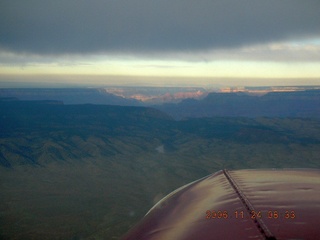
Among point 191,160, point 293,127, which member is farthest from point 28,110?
point 293,127

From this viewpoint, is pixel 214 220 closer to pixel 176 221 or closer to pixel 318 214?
pixel 176 221

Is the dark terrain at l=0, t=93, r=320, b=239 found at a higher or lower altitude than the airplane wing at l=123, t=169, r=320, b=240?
lower

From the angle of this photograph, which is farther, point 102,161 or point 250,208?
point 102,161

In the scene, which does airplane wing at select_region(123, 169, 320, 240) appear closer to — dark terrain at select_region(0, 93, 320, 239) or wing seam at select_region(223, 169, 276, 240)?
wing seam at select_region(223, 169, 276, 240)
